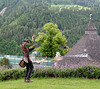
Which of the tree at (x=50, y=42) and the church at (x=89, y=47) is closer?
the church at (x=89, y=47)

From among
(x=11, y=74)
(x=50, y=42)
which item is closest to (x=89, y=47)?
(x=50, y=42)

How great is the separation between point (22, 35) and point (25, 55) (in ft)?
369

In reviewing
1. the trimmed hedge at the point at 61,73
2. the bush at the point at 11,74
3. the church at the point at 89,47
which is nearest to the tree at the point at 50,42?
the church at the point at 89,47

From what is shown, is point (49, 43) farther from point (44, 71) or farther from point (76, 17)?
point (76, 17)

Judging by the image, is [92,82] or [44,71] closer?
[92,82]

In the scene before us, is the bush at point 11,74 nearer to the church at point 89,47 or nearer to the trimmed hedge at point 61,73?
the trimmed hedge at point 61,73

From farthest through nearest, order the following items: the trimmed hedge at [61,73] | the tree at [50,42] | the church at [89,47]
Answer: the tree at [50,42] → the church at [89,47] → the trimmed hedge at [61,73]

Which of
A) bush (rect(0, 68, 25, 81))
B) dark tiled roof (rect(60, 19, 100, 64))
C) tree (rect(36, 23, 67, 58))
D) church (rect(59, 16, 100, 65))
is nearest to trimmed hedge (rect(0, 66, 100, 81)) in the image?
bush (rect(0, 68, 25, 81))

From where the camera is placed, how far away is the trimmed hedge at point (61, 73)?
1254 centimetres

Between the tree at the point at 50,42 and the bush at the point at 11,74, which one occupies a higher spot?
the tree at the point at 50,42

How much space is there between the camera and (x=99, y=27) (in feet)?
404

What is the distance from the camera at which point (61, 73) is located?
12883mm

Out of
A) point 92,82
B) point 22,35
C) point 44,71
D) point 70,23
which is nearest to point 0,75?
point 44,71

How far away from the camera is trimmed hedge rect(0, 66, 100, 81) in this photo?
1254 cm
